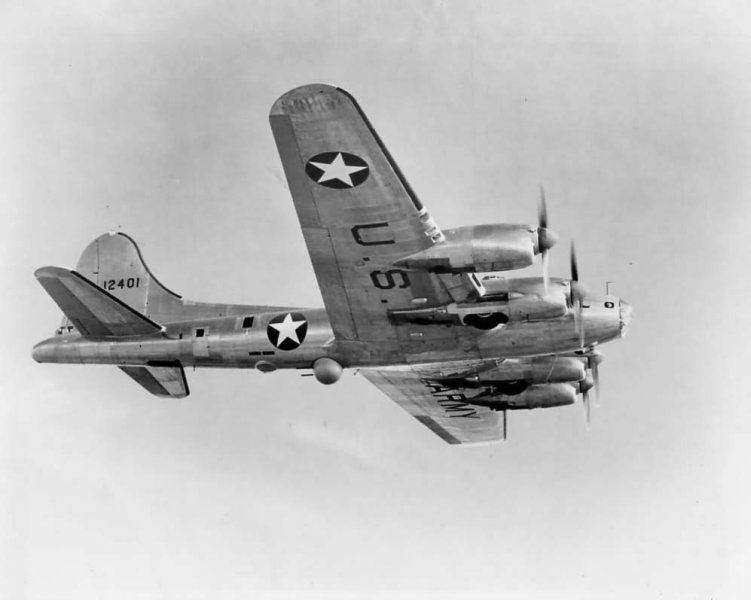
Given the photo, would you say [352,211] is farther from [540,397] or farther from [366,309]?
[540,397]

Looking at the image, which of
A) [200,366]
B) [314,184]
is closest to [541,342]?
[314,184]

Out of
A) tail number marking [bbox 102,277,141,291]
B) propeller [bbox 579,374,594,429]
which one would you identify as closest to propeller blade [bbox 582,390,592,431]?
propeller [bbox 579,374,594,429]

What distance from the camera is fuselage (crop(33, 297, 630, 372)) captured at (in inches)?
683

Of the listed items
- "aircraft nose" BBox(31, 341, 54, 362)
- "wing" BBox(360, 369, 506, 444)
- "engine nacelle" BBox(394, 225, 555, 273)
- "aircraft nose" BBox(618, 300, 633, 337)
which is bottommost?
"wing" BBox(360, 369, 506, 444)

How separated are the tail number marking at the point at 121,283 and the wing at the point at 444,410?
608cm

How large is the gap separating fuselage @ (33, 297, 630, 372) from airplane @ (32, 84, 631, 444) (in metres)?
0.03

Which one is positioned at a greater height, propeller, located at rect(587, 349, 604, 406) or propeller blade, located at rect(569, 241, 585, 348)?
propeller blade, located at rect(569, 241, 585, 348)

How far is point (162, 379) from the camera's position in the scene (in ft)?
68.3

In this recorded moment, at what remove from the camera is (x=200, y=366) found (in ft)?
63.6

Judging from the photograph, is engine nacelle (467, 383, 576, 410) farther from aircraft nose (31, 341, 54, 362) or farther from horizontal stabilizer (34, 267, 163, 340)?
aircraft nose (31, 341, 54, 362)

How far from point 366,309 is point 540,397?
6.83 metres

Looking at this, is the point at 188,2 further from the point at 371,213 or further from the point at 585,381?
the point at 585,381

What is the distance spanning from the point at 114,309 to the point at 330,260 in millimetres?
5730

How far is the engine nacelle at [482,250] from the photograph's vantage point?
1503cm
